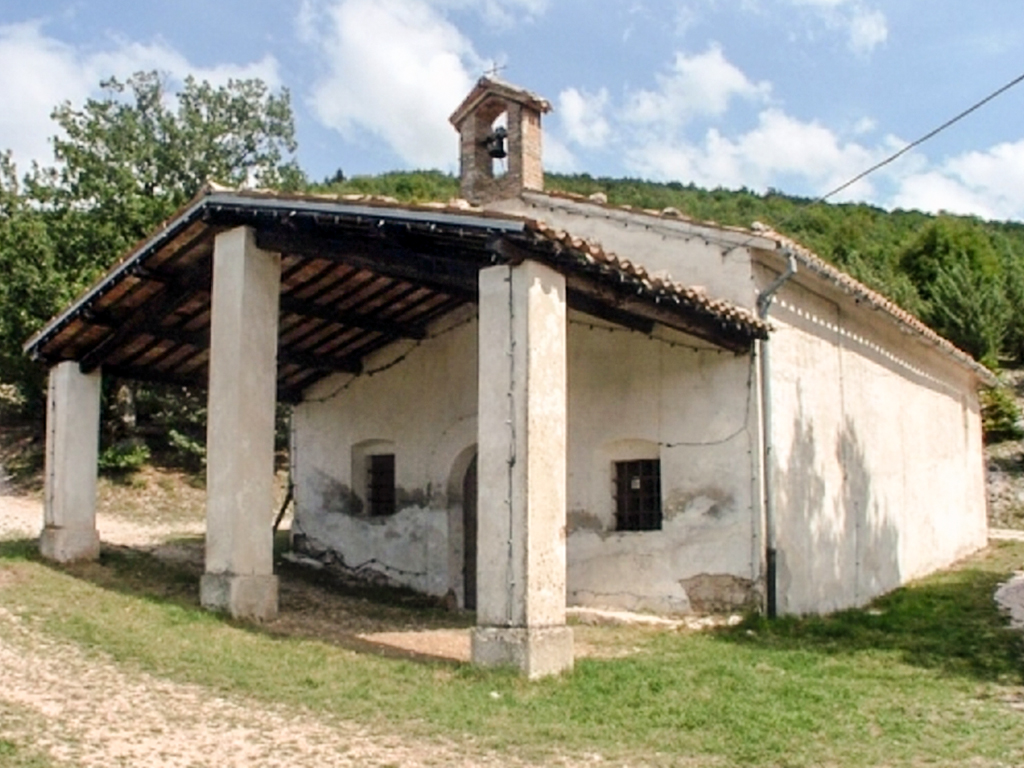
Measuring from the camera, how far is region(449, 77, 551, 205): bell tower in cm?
1312

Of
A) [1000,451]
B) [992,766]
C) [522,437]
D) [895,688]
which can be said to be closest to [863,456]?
[895,688]

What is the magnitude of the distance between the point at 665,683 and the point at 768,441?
4271 millimetres

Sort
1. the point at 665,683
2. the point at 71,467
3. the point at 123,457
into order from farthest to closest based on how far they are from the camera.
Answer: the point at 123,457, the point at 71,467, the point at 665,683

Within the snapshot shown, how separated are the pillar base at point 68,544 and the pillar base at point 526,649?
667 cm

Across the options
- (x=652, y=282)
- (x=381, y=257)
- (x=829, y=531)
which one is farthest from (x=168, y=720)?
(x=829, y=531)

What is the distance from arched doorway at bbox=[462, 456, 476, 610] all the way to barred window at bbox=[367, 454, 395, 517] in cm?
134

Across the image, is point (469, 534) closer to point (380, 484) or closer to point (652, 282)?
point (380, 484)

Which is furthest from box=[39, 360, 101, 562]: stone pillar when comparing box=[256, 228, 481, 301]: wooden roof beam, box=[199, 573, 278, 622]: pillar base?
box=[256, 228, 481, 301]: wooden roof beam

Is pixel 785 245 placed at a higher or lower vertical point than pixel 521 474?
higher

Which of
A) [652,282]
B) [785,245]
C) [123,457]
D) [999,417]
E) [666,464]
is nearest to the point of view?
[652,282]

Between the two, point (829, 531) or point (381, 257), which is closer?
point (381, 257)

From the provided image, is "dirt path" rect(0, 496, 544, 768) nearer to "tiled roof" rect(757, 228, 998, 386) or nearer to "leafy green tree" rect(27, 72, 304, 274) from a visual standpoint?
"tiled roof" rect(757, 228, 998, 386)

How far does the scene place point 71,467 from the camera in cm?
1307

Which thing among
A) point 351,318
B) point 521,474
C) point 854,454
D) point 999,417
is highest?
point 351,318
